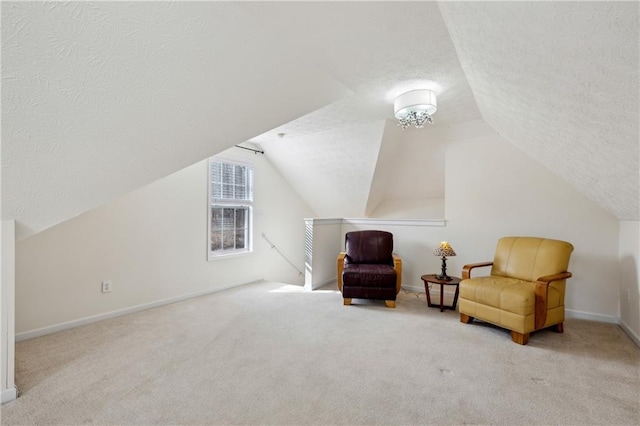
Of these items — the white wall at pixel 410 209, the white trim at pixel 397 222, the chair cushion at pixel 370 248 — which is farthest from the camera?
the white wall at pixel 410 209

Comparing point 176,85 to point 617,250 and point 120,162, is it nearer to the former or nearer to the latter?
point 120,162

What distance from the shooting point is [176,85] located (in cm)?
159

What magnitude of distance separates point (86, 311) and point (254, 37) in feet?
10.1

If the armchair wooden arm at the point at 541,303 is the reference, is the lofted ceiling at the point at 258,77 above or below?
above

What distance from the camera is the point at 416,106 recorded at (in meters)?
2.76

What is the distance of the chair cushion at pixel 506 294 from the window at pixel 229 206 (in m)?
3.25

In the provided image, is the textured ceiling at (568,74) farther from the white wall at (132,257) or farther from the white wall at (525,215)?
the white wall at (132,257)

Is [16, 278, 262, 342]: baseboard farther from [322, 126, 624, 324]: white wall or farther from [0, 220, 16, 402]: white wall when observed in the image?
[322, 126, 624, 324]: white wall

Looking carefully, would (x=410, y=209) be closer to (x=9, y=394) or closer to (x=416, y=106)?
(x=416, y=106)

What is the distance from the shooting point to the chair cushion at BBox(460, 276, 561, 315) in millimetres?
2551

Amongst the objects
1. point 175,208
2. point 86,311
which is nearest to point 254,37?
point 175,208

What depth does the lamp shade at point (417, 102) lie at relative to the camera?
108 inches

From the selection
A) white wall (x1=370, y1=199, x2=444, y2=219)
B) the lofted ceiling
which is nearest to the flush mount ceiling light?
the lofted ceiling

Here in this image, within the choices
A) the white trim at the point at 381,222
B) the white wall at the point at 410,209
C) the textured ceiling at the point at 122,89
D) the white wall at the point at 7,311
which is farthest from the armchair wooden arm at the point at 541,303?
the white wall at the point at 7,311
